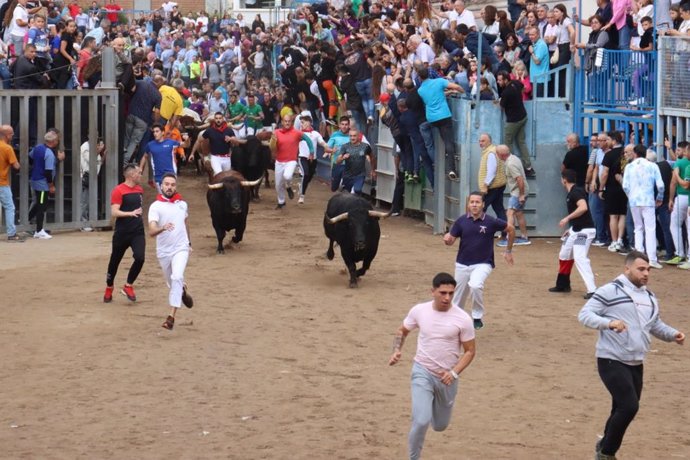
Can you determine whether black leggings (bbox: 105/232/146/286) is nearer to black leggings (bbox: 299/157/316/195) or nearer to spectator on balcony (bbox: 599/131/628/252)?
spectator on balcony (bbox: 599/131/628/252)

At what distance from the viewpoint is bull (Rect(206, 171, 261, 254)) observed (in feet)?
67.9

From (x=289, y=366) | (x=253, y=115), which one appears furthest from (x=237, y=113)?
(x=289, y=366)

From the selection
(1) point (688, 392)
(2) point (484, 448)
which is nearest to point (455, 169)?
(1) point (688, 392)

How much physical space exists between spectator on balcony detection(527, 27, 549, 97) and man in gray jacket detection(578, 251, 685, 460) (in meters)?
13.2

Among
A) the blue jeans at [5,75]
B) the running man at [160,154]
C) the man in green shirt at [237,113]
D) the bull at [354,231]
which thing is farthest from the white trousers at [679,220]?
the man in green shirt at [237,113]

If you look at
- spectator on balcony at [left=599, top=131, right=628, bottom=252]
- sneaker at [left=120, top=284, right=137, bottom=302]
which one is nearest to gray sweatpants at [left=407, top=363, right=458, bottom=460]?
sneaker at [left=120, top=284, right=137, bottom=302]

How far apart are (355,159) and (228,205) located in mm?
3337

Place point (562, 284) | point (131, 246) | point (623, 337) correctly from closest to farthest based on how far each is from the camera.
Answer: point (623, 337), point (131, 246), point (562, 284)

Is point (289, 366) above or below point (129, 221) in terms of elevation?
below

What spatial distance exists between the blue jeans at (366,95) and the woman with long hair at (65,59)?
18.3 feet

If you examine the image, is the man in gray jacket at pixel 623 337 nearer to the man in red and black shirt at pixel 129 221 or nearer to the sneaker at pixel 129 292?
the man in red and black shirt at pixel 129 221

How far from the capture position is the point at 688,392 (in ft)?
40.4

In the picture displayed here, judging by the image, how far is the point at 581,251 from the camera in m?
16.5

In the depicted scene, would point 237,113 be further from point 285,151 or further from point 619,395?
point 619,395
